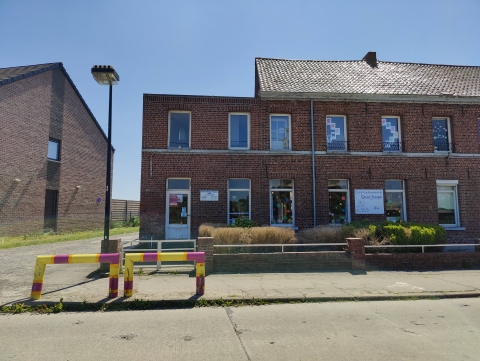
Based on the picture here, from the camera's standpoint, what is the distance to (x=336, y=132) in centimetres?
1439

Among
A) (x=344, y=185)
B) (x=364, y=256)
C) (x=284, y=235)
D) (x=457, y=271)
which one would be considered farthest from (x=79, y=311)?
(x=344, y=185)

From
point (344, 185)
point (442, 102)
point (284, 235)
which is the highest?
point (442, 102)

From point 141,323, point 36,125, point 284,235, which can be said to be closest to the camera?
point 141,323

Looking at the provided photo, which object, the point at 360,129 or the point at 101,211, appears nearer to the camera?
the point at 360,129

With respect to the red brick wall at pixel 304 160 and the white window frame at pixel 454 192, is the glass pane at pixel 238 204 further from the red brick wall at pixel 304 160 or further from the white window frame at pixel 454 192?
the white window frame at pixel 454 192

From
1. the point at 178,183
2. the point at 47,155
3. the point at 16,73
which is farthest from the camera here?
the point at 47,155

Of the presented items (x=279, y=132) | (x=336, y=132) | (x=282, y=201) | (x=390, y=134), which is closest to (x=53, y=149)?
(x=279, y=132)

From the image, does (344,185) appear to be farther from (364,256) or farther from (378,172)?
(364,256)

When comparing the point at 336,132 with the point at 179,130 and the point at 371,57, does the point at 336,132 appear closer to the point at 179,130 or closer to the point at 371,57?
the point at 371,57

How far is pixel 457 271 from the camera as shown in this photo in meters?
9.23

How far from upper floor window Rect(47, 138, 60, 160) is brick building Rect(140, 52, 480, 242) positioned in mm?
10574

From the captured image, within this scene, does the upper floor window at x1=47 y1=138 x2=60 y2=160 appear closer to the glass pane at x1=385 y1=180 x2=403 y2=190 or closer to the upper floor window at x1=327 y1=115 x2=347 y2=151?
the upper floor window at x1=327 y1=115 x2=347 y2=151

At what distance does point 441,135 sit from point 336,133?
4.95 m

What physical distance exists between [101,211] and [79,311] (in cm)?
2140
